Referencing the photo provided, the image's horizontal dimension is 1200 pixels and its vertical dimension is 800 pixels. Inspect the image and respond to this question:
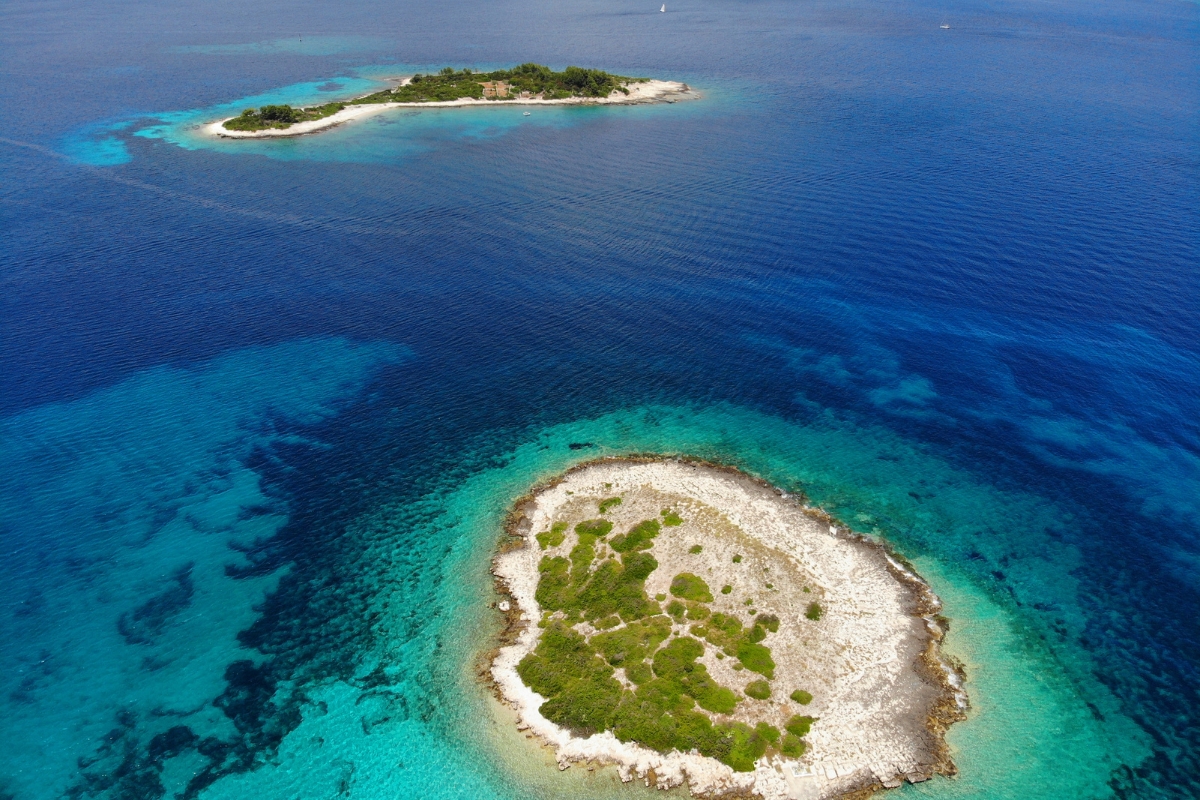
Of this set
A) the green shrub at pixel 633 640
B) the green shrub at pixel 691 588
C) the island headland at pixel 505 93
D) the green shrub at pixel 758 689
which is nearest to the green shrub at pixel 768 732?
the green shrub at pixel 758 689

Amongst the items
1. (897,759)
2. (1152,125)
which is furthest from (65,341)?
(1152,125)

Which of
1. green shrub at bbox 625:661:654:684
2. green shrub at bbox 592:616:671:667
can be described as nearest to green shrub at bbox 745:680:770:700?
green shrub at bbox 625:661:654:684

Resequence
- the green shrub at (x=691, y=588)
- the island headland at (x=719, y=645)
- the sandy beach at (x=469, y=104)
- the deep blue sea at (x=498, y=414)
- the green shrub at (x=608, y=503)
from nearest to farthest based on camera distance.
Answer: the island headland at (x=719, y=645), the deep blue sea at (x=498, y=414), the green shrub at (x=691, y=588), the green shrub at (x=608, y=503), the sandy beach at (x=469, y=104)

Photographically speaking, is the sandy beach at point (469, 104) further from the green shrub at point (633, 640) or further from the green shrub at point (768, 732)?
the green shrub at point (768, 732)

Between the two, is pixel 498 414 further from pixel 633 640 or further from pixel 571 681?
pixel 571 681

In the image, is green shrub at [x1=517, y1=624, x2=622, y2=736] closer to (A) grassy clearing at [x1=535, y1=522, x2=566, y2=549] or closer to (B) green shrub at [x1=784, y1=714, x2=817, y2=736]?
(A) grassy clearing at [x1=535, y1=522, x2=566, y2=549]
